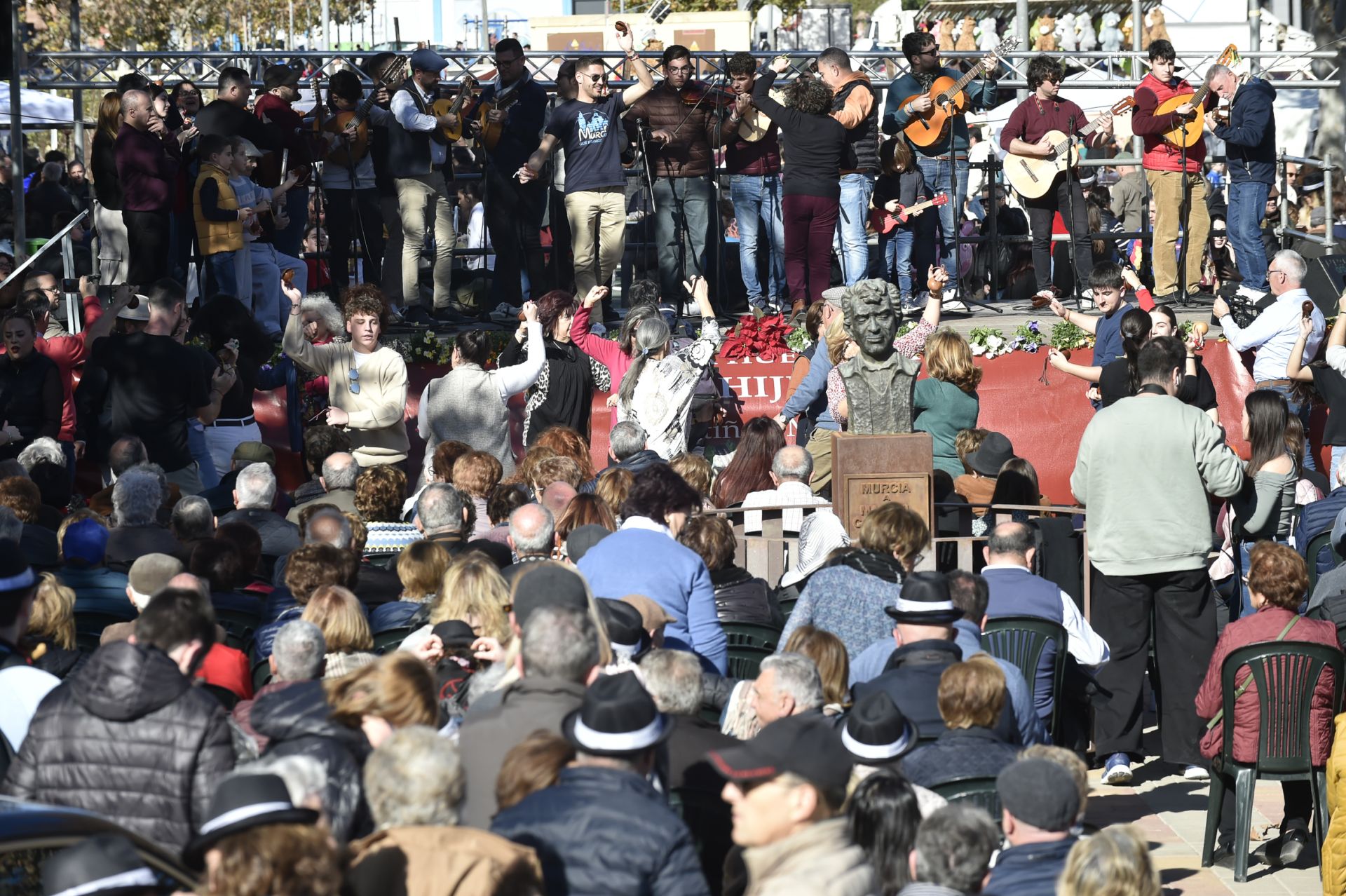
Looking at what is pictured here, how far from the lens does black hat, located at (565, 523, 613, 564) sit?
702 cm

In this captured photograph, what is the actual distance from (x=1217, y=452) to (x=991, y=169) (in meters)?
6.58

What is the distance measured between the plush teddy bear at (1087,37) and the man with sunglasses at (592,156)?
15.2 meters

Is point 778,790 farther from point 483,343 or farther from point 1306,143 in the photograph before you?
point 1306,143

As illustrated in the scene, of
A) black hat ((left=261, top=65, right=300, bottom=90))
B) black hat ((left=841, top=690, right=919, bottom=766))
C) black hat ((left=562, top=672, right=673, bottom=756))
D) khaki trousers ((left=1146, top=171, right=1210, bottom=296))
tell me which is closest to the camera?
black hat ((left=562, top=672, right=673, bottom=756))

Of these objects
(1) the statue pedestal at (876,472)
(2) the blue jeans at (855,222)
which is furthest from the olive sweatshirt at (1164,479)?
(2) the blue jeans at (855,222)

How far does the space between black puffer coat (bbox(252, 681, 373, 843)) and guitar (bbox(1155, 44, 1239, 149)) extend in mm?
10534

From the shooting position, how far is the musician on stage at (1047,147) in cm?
1355

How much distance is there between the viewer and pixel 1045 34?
2784 cm

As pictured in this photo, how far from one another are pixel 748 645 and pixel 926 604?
1367mm

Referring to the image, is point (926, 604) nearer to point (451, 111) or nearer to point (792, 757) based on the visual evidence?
point (792, 757)

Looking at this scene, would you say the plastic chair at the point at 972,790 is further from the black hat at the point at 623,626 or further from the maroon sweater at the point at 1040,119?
the maroon sweater at the point at 1040,119

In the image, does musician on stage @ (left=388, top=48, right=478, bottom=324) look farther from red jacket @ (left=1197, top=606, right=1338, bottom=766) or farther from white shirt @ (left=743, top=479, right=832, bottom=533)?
red jacket @ (left=1197, top=606, right=1338, bottom=766)

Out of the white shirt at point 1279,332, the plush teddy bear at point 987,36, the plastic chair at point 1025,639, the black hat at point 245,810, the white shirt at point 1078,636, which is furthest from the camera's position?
the plush teddy bear at point 987,36

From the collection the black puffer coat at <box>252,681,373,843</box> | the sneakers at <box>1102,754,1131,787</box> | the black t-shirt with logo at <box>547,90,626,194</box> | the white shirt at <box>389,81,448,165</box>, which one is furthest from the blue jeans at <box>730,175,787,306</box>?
the black puffer coat at <box>252,681,373,843</box>
